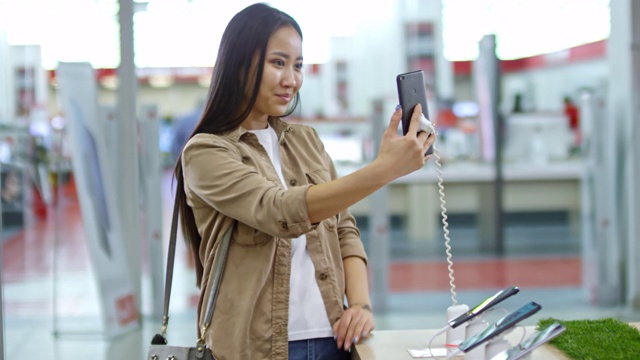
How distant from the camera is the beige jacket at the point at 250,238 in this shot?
1575 mm

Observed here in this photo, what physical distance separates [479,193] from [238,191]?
6697 millimetres

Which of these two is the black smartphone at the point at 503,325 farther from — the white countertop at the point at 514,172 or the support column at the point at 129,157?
the white countertop at the point at 514,172

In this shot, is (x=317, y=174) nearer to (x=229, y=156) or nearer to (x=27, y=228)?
(x=229, y=156)

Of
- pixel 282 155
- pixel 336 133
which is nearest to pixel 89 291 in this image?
pixel 336 133

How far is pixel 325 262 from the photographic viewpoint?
1.75 meters

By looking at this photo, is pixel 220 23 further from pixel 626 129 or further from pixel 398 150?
pixel 398 150

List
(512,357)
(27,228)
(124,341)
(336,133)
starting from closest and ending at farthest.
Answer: (512,357)
(124,341)
(336,133)
(27,228)

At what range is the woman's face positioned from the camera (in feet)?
5.67

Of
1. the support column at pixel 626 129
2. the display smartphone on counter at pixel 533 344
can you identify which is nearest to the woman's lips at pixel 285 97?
the display smartphone on counter at pixel 533 344

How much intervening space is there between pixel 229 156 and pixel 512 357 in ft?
2.22

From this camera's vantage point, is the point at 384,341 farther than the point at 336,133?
No

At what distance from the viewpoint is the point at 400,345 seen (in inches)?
68.4

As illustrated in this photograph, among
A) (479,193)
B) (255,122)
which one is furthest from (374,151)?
(255,122)

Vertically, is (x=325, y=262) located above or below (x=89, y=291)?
above
